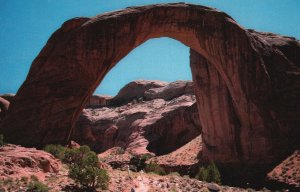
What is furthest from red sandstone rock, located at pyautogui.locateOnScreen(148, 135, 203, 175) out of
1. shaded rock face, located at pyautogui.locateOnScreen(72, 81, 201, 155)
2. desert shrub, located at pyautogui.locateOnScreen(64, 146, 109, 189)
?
desert shrub, located at pyautogui.locateOnScreen(64, 146, 109, 189)

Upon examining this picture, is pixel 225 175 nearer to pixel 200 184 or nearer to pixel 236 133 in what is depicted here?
pixel 236 133

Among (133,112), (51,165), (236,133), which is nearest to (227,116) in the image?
(236,133)

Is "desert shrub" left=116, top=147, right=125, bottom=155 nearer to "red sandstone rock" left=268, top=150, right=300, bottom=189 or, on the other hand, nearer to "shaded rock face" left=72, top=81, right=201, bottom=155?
"shaded rock face" left=72, top=81, right=201, bottom=155

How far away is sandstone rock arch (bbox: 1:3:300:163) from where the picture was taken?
2252 cm

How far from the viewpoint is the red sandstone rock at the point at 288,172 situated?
23938 mm

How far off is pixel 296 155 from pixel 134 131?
78.6 feet

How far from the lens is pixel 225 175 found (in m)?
27.7

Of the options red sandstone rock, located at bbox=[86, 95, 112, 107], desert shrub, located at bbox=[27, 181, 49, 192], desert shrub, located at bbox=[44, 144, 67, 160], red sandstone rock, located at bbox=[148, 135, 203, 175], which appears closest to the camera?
desert shrub, located at bbox=[27, 181, 49, 192]

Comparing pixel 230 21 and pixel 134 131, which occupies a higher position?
pixel 230 21

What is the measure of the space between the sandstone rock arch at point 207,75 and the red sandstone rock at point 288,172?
883 millimetres

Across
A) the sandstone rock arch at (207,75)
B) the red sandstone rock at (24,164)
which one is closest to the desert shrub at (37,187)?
the red sandstone rock at (24,164)

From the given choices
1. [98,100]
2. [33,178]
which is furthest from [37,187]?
[98,100]

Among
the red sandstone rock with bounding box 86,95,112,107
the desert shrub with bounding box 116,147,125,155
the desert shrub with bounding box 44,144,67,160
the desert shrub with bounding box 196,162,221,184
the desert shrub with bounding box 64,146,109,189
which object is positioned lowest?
the desert shrub with bounding box 116,147,125,155

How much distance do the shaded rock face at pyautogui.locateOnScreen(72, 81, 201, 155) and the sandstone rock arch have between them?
38.4 ft
